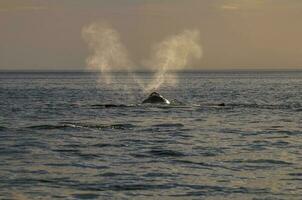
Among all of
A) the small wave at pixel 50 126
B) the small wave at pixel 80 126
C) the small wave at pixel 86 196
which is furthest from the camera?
the small wave at pixel 80 126

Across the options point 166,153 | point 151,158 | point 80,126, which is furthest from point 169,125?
point 151,158

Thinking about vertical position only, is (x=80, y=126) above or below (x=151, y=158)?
below

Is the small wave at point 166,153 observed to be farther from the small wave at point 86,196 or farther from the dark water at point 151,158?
the small wave at point 86,196

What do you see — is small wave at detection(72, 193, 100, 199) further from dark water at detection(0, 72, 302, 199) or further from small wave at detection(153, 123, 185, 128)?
small wave at detection(153, 123, 185, 128)

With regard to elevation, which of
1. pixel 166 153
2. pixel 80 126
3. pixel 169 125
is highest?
pixel 166 153

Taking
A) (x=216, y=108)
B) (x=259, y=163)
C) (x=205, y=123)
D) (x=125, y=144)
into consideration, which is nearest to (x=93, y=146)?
(x=125, y=144)

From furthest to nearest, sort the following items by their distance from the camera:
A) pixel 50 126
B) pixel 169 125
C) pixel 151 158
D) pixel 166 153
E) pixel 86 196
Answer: pixel 169 125
pixel 50 126
pixel 166 153
pixel 151 158
pixel 86 196

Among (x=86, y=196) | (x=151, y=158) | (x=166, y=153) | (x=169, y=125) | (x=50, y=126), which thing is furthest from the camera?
(x=169, y=125)

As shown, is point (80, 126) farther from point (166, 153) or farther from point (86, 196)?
point (86, 196)

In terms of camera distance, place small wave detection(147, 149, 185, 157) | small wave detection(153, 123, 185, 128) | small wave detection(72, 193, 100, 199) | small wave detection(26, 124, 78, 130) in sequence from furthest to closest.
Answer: small wave detection(153, 123, 185, 128)
small wave detection(26, 124, 78, 130)
small wave detection(147, 149, 185, 157)
small wave detection(72, 193, 100, 199)

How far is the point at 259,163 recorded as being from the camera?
24.8m

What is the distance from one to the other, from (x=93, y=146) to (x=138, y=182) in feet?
29.5

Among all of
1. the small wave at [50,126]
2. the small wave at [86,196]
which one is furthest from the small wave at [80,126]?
the small wave at [86,196]

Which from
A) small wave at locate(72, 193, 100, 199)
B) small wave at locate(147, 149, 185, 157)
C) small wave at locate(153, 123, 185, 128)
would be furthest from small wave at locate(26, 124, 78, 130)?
small wave at locate(72, 193, 100, 199)
